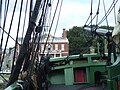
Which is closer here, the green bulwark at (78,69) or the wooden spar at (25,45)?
the wooden spar at (25,45)

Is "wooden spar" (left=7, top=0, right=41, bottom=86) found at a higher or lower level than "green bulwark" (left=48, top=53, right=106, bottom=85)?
higher

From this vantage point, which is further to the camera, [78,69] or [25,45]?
[78,69]

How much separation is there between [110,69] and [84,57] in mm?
3377

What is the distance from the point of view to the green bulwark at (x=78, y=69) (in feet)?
24.7

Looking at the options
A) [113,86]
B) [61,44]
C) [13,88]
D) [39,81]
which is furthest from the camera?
[61,44]

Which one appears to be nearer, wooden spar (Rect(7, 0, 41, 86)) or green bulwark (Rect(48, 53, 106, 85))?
wooden spar (Rect(7, 0, 41, 86))

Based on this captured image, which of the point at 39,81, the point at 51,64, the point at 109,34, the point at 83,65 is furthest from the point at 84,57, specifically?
the point at 39,81

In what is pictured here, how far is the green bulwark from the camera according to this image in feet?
24.7

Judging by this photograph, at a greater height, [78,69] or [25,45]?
[25,45]

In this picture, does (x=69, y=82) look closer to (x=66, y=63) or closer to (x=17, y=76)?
(x=66, y=63)

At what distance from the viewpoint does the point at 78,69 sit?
7.79m

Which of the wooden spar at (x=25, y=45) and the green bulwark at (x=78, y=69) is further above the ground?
the wooden spar at (x=25, y=45)

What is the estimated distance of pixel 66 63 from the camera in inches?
306

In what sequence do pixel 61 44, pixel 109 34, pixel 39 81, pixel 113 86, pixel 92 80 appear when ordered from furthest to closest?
pixel 61 44
pixel 92 80
pixel 109 34
pixel 39 81
pixel 113 86
